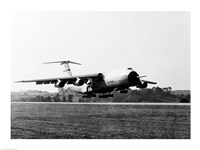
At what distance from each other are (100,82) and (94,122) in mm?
1679

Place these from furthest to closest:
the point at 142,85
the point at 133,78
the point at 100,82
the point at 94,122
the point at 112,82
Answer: the point at 100,82, the point at 112,82, the point at 94,122, the point at 133,78, the point at 142,85

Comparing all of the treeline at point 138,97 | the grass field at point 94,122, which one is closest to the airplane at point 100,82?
the treeline at point 138,97

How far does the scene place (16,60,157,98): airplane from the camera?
14703mm

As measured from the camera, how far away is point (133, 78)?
1493 centimetres

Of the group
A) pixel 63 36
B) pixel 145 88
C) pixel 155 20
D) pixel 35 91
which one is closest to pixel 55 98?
pixel 35 91

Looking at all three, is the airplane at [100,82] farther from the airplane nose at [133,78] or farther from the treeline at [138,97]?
the treeline at [138,97]

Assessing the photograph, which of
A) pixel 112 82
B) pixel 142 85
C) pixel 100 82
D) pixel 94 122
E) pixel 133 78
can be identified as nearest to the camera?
pixel 142 85

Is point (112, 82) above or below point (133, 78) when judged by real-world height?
below

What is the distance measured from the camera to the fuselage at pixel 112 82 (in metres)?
14.8

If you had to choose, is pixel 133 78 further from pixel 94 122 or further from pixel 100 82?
pixel 94 122

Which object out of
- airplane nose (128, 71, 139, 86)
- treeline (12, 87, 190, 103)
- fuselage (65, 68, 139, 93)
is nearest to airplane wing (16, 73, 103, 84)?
fuselage (65, 68, 139, 93)

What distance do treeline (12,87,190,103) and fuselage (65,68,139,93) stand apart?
33cm

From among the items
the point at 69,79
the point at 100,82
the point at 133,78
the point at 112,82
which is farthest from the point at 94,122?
the point at 133,78
